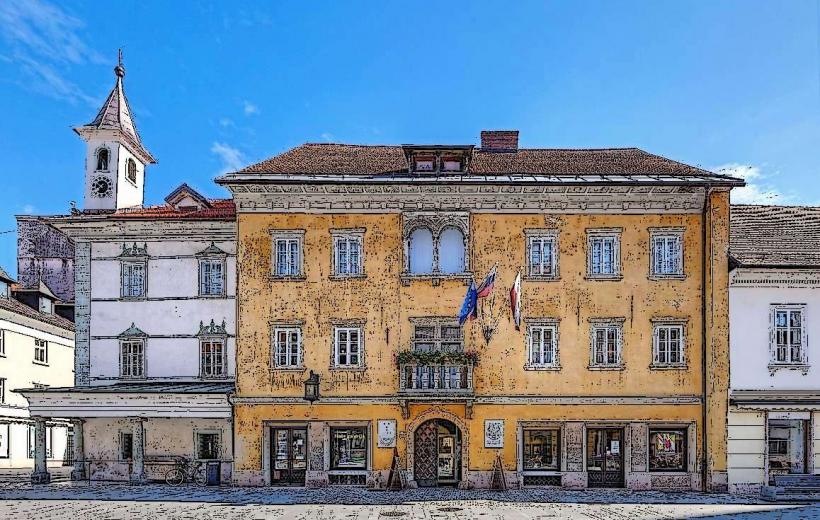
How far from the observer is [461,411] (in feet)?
87.6

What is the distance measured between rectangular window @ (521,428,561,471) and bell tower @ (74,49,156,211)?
19652 mm

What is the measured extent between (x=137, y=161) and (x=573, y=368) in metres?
21.4

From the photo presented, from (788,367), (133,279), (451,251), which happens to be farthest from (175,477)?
(788,367)

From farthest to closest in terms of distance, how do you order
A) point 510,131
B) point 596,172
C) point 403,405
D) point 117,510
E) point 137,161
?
point 137,161
point 510,131
point 596,172
point 403,405
point 117,510

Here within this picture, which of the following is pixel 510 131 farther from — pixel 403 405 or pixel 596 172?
pixel 403 405

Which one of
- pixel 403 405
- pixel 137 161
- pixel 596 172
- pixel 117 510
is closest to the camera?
pixel 117 510

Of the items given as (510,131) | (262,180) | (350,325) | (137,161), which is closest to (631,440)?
(350,325)

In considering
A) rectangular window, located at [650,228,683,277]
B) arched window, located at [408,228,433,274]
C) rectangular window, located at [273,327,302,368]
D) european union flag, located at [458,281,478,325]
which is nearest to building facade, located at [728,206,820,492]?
rectangular window, located at [650,228,683,277]

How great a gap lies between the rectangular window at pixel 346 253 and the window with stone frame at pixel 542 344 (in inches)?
265

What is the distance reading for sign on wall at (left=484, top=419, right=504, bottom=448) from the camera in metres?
26.7

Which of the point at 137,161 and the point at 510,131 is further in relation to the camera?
the point at 137,161

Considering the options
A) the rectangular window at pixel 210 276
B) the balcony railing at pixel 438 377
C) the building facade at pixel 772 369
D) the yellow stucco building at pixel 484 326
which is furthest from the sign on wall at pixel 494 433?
the rectangular window at pixel 210 276

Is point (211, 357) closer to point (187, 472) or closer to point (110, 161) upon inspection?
point (187, 472)

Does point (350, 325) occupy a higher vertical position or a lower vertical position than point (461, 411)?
higher
